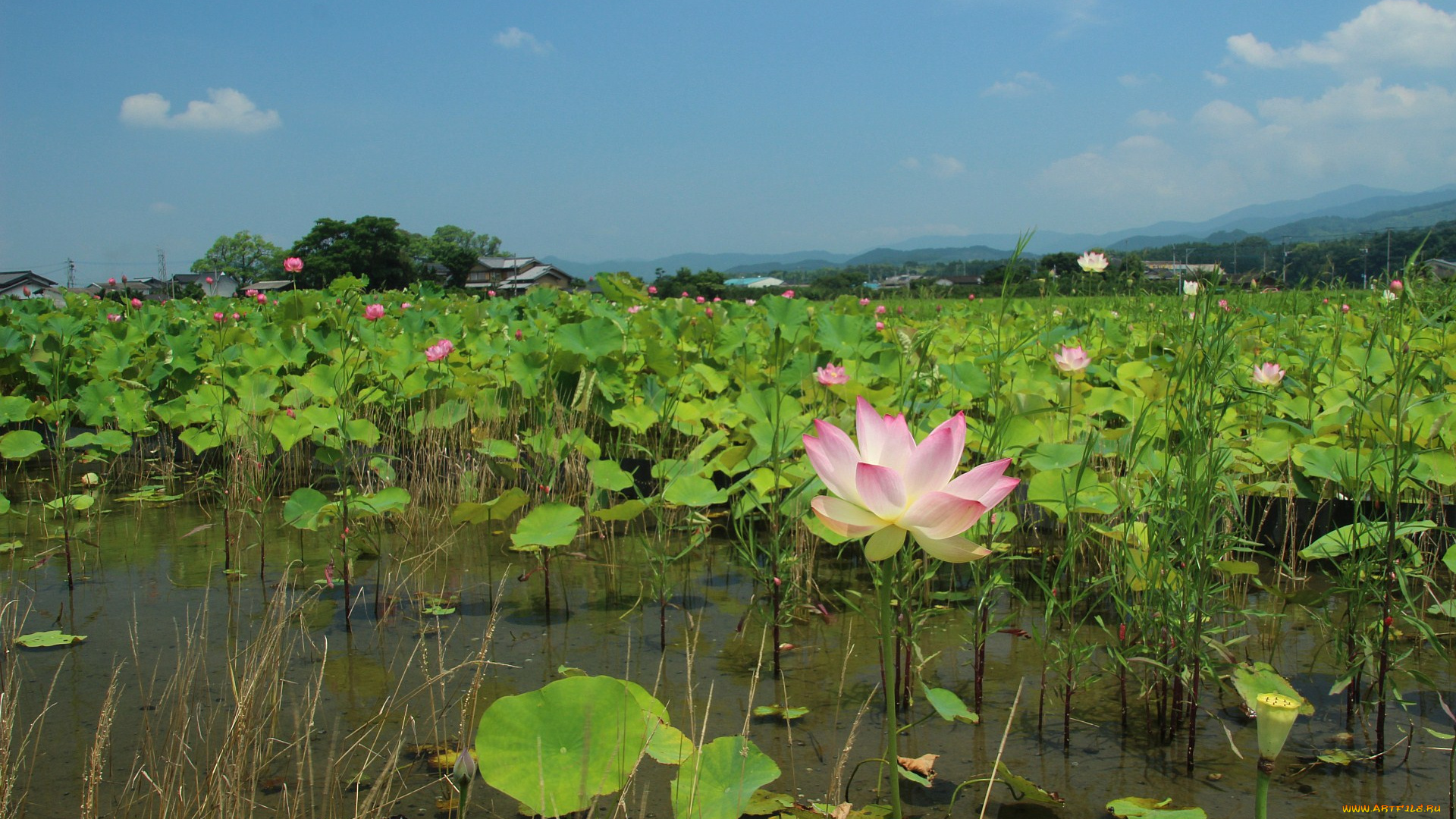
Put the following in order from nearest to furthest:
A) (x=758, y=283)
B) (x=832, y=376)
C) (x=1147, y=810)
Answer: (x=1147, y=810), (x=832, y=376), (x=758, y=283)

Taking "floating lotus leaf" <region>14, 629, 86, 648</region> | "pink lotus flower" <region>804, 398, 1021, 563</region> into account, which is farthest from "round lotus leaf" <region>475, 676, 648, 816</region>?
"floating lotus leaf" <region>14, 629, 86, 648</region>

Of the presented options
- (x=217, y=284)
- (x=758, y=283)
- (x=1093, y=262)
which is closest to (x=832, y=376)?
(x=1093, y=262)

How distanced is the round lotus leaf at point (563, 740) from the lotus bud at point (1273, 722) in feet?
2.47

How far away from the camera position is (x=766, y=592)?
2.71m

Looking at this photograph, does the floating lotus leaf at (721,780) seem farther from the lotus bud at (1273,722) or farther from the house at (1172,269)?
the house at (1172,269)

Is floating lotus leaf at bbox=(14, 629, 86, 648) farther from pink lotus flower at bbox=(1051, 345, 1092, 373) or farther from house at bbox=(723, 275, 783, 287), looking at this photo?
house at bbox=(723, 275, 783, 287)

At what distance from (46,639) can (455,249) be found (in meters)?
58.8

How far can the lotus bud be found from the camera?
35.1 inches

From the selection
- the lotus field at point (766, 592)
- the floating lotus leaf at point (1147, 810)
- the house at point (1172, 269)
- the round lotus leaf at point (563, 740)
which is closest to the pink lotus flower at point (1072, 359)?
→ the lotus field at point (766, 592)

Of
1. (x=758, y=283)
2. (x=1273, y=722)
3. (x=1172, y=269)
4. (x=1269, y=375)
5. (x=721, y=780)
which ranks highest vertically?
(x=758, y=283)

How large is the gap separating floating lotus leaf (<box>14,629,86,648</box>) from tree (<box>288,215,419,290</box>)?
40.2 m

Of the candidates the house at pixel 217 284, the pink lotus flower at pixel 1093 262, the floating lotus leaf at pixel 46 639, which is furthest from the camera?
the house at pixel 217 284

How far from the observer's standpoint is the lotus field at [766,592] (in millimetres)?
1405

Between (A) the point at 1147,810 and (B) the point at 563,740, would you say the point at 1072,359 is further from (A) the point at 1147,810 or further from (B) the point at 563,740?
(B) the point at 563,740
